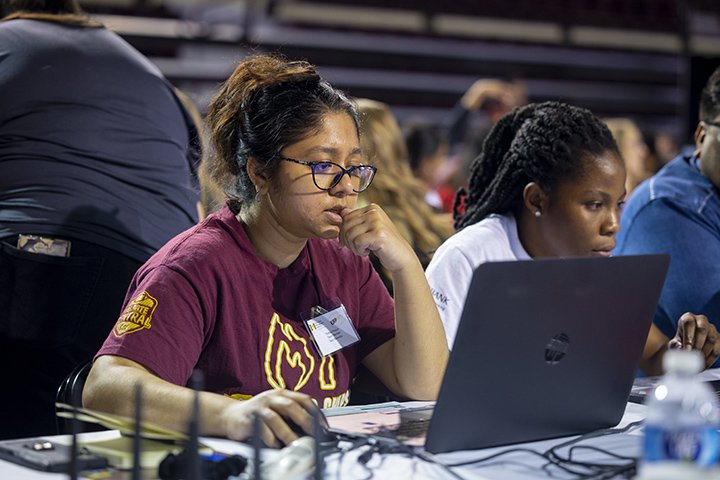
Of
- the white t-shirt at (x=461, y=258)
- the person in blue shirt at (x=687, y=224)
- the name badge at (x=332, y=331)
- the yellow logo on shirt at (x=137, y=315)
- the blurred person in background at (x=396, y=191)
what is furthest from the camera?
the blurred person in background at (x=396, y=191)

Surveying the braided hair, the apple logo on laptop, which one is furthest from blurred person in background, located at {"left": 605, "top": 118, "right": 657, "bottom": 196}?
the apple logo on laptop

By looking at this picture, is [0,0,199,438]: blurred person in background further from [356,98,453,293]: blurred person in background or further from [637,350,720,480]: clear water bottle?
[637,350,720,480]: clear water bottle

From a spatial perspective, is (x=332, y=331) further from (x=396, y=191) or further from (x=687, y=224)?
(x=396, y=191)

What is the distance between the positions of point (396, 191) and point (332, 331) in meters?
1.53

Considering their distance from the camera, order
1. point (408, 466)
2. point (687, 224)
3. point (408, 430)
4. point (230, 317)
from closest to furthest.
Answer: point (408, 466) < point (408, 430) < point (230, 317) < point (687, 224)

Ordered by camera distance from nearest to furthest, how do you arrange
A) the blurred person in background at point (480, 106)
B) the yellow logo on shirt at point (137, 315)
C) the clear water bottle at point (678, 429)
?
the clear water bottle at point (678, 429), the yellow logo on shirt at point (137, 315), the blurred person in background at point (480, 106)

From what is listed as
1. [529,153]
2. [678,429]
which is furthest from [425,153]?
[678,429]

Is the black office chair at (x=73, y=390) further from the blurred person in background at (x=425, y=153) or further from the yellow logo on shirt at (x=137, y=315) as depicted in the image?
the blurred person in background at (x=425, y=153)

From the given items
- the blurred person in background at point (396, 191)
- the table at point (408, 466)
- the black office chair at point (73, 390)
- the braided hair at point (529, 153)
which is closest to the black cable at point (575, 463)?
the table at point (408, 466)

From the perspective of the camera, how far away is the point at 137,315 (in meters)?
1.47

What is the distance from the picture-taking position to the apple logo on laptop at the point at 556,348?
49.5 inches

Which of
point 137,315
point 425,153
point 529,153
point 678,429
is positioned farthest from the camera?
point 425,153

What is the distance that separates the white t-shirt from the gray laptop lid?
2.04 feet

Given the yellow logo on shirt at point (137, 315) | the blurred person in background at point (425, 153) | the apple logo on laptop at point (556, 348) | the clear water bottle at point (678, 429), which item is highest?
the clear water bottle at point (678, 429)
